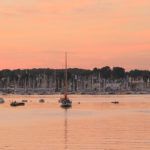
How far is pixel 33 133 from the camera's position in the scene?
212 feet

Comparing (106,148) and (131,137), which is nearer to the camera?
(106,148)

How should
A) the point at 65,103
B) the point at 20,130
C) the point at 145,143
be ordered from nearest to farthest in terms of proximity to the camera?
Result: the point at 145,143 → the point at 20,130 → the point at 65,103

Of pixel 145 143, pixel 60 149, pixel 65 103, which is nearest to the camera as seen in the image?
pixel 60 149

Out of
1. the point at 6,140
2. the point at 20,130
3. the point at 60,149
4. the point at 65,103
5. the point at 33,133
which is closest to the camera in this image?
the point at 60,149

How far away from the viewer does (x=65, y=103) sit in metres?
131

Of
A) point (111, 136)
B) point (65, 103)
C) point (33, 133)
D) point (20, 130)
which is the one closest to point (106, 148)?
point (111, 136)

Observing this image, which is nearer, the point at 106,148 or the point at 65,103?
the point at 106,148

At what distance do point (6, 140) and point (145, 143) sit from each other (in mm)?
12095

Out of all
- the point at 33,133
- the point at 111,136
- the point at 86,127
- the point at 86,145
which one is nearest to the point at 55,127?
the point at 86,127

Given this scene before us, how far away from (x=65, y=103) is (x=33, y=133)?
6635cm

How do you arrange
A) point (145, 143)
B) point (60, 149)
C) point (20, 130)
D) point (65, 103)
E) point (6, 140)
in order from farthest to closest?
point (65, 103)
point (20, 130)
point (6, 140)
point (145, 143)
point (60, 149)

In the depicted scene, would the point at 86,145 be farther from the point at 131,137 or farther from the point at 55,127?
the point at 55,127

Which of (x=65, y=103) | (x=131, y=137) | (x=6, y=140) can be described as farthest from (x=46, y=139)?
(x=65, y=103)

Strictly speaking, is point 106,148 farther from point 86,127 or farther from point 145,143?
point 86,127
